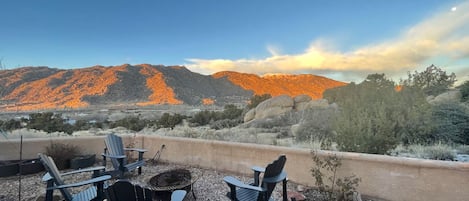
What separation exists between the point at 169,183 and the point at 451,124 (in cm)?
726

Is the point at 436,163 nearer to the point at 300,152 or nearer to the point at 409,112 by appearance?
the point at 300,152

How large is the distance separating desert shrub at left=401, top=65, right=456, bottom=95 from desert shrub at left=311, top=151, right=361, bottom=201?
5.20m

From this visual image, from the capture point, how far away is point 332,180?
421 cm

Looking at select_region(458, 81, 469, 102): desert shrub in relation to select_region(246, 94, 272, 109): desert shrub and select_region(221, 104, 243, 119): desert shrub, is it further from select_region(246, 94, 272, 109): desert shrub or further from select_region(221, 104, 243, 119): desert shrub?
select_region(221, 104, 243, 119): desert shrub

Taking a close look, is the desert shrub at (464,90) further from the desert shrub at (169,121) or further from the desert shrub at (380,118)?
the desert shrub at (169,121)

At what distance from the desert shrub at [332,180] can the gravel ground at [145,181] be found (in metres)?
0.50

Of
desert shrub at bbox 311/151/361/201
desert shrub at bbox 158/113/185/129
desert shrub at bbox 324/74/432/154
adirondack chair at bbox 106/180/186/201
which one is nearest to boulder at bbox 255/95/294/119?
desert shrub at bbox 158/113/185/129

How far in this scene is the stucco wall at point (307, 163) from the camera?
138 inches

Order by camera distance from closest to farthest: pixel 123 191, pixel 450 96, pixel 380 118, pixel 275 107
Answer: pixel 123 191 < pixel 380 118 < pixel 450 96 < pixel 275 107

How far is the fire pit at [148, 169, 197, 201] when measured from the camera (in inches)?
148

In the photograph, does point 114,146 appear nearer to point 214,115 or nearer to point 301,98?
point 214,115

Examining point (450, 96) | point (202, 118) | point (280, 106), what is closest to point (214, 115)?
point (202, 118)

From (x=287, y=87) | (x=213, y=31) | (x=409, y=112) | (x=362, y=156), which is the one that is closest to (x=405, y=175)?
(x=362, y=156)

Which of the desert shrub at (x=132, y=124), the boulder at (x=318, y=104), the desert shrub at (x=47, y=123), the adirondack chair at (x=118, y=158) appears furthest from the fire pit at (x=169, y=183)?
the boulder at (x=318, y=104)
